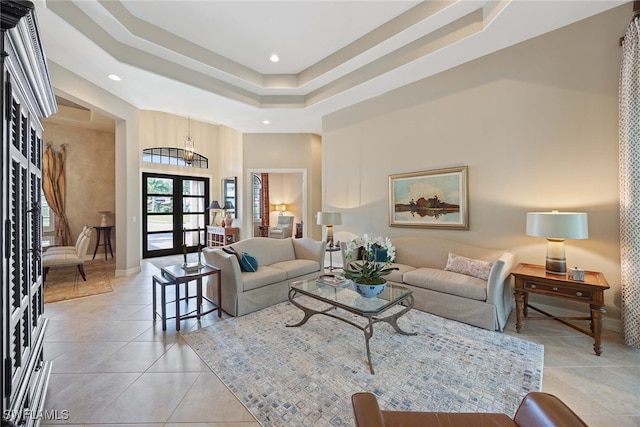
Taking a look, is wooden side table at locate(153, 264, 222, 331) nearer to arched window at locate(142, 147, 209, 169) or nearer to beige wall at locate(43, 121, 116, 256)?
arched window at locate(142, 147, 209, 169)

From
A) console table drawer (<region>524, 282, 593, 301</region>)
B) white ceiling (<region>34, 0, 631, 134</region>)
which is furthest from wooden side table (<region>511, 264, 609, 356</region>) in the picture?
white ceiling (<region>34, 0, 631, 134</region>)

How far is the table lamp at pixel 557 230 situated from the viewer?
99.9 inches

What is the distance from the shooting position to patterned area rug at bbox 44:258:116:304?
157 inches

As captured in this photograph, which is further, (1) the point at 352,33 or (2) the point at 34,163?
(1) the point at 352,33

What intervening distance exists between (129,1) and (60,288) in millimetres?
4498

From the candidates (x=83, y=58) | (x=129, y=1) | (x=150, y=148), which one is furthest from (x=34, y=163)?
(x=150, y=148)

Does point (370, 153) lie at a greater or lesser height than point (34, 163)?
greater

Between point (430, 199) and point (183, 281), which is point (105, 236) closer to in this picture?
point (183, 281)

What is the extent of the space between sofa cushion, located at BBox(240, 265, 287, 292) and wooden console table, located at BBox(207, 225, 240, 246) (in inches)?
148

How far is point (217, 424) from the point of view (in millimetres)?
1635

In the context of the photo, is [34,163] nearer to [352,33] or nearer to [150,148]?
[352,33]

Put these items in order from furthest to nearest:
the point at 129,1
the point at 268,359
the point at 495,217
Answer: the point at 495,217 → the point at 129,1 → the point at 268,359

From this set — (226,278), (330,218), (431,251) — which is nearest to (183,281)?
(226,278)

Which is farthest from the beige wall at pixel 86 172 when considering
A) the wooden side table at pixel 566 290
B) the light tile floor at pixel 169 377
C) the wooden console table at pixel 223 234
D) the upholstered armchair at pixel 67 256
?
the wooden side table at pixel 566 290
